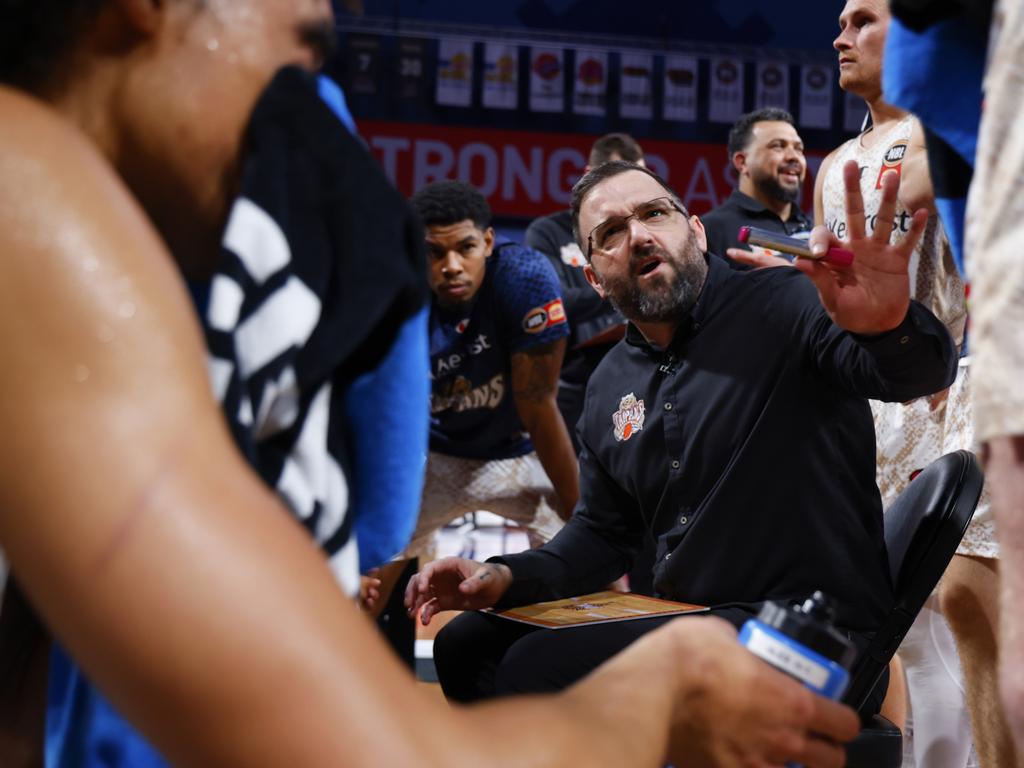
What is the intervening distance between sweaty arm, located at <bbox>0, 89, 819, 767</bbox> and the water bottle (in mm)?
278

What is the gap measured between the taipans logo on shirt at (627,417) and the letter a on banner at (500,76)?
16.6 feet

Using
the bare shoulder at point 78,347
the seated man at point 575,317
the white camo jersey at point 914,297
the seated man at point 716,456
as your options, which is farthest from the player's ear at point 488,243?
the bare shoulder at point 78,347

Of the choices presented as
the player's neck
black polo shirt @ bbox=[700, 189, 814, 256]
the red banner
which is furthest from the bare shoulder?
the red banner

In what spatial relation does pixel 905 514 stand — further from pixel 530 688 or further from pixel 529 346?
pixel 529 346

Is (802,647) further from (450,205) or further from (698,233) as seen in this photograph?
(450,205)

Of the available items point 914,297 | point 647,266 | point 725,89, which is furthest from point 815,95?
point 647,266

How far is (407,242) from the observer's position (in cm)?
74

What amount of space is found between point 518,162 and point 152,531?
21.5ft

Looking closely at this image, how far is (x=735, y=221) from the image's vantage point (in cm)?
396

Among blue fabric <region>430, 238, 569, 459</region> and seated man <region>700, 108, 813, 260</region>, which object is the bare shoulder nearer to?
blue fabric <region>430, 238, 569, 459</region>

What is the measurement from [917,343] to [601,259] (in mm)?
882

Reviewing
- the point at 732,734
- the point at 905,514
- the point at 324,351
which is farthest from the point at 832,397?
the point at 324,351

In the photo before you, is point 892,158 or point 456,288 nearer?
point 892,158

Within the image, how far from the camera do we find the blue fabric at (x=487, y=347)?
334 cm
